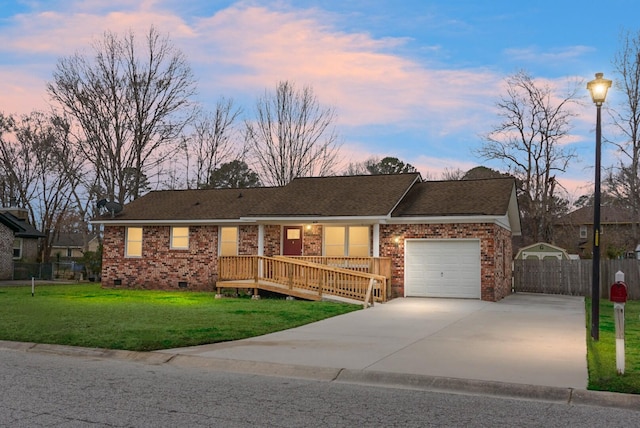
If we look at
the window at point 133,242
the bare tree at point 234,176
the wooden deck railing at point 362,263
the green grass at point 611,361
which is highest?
the bare tree at point 234,176

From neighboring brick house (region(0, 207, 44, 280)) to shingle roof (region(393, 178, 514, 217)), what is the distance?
25303 millimetres

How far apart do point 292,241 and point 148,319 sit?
404 inches

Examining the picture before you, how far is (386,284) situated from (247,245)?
6.54m

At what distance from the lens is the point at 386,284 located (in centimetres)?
2025

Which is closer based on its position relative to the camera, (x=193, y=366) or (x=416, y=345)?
(x=193, y=366)

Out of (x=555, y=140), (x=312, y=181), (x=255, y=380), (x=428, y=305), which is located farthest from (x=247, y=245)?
(x=555, y=140)

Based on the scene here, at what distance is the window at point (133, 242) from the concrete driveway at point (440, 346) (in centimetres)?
1341

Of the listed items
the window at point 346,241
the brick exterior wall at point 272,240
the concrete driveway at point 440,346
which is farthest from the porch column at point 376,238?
the concrete driveway at point 440,346

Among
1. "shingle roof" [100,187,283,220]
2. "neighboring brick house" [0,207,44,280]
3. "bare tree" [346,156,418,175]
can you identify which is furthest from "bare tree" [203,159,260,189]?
"shingle roof" [100,187,283,220]

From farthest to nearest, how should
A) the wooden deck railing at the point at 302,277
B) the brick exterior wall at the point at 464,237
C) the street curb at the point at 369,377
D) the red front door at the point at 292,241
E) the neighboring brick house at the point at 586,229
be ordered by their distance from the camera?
the neighboring brick house at the point at 586,229 → the red front door at the point at 292,241 → the brick exterior wall at the point at 464,237 → the wooden deck railing at the point at 302,277 → the street curb at the point at 369,377

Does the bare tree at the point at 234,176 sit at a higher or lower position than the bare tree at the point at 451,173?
lower

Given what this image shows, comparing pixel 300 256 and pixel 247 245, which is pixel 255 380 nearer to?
pixel 300 256

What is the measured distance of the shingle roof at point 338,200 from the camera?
21078 millimetres

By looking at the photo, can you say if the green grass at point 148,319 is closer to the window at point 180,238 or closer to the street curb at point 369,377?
the street curb at point 369,377
